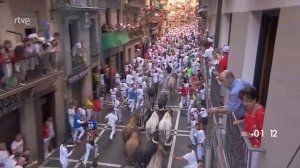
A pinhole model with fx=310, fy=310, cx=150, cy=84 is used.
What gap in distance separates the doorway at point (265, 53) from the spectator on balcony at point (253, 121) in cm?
149

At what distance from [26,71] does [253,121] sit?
9.25m

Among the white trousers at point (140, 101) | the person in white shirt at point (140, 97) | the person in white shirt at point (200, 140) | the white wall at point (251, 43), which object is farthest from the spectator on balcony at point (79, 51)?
the white wall at point (251, 43)

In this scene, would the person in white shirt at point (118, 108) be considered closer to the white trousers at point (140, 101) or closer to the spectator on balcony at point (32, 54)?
the white trousers at point (140, 101)

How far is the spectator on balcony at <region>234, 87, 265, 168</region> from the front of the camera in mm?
4632

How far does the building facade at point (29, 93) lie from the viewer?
1132 centimetres

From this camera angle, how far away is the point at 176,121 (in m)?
18.6

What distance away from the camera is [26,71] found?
1162 cm

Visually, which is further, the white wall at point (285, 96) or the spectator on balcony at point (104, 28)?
the spectator on balcony at point (104, 28)

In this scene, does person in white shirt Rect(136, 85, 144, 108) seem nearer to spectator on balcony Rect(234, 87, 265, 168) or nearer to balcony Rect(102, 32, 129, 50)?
balcony Rect(102, 32, 129, 50)

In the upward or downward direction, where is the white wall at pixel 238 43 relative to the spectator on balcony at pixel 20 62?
upward

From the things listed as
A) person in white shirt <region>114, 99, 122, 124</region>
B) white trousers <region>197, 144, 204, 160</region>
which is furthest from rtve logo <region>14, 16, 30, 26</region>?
white trousers <region>197, 144, 204, 160</region>

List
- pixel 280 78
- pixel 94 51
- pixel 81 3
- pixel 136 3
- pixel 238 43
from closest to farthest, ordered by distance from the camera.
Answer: pixel 280 78
pixel 238 43
pixel 81 3
pixel 94 51
pixel 136 3

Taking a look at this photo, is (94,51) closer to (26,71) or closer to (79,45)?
(79,45)

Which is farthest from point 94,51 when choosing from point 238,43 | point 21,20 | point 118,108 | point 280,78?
point 280,78
